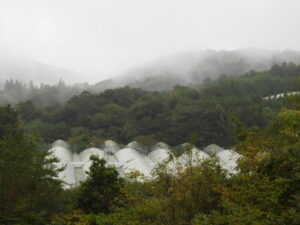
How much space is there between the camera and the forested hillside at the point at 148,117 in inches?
2028

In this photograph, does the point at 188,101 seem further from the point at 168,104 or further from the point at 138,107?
the point at 138,107

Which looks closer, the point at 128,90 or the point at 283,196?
the point at 283,196

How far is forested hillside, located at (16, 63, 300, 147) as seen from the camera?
169 feet

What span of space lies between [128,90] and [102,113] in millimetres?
Answer: 12019

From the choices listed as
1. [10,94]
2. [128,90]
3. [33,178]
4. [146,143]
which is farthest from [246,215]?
[10,94]

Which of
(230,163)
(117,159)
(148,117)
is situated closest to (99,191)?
(230,163)

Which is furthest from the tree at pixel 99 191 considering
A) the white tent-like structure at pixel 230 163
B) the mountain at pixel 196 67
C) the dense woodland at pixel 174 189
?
the mountain at pixel 196 67

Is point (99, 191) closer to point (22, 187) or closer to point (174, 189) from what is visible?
point (22, 187)

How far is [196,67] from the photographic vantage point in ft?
573

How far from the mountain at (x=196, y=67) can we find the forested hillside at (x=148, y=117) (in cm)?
8077

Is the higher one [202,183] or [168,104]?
[168,104]

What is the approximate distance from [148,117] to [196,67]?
124m

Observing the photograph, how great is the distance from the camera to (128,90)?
73.6 metres

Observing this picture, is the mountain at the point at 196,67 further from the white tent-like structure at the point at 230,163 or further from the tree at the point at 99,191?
the tree at the point at 99,191
